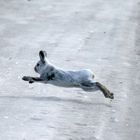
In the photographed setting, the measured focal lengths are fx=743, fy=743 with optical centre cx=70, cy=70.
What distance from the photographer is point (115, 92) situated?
35.3 ft

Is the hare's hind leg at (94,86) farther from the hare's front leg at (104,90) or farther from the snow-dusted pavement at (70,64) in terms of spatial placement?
the snow-dusted pavement at (70,64)

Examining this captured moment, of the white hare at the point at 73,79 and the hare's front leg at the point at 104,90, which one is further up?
the white hare at the point at 73,79

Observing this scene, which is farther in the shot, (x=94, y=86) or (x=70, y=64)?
(x=70, y=64)

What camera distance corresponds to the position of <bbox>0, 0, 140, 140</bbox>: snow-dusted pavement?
8.90 metres

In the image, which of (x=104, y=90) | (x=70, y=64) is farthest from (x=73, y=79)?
(x=70, y=64)

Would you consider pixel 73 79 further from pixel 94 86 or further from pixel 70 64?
pixel 70 64

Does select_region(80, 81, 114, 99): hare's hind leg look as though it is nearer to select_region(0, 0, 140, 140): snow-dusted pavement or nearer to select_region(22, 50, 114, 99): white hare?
select_region(22, 50, 114, 99): white hare

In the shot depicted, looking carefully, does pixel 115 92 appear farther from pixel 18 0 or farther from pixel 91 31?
pixel 18 0

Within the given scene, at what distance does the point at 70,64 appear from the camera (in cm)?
1278

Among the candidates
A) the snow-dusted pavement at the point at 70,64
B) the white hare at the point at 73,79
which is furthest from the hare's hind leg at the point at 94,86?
the snow-dusted pavement at the point at 70,64

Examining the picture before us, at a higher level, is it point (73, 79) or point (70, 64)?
point (73, 79)

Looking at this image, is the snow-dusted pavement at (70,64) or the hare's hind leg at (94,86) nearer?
the snow-dusted pavement at (70,64)

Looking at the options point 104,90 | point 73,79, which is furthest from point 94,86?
point 73,79

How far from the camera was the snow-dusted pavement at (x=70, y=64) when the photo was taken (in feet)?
29.2
